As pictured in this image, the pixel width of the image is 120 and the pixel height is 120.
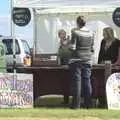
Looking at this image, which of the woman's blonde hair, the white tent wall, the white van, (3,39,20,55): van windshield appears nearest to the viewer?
the woman's blonde hair

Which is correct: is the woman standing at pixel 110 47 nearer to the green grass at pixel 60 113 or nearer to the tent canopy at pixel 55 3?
the tent canopy at pixel 55 3

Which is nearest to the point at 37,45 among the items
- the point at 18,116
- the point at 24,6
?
the point at 24,6

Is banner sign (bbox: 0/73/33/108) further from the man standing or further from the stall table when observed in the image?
the man standing

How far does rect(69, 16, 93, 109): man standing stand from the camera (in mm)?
13562

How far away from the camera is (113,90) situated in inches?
544

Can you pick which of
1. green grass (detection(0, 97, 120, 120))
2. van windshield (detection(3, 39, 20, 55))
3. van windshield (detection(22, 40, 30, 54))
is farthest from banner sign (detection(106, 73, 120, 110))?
van windshield (detection(22, 40, 30, 54))

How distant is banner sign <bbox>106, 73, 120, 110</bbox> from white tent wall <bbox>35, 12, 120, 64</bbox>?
14.4 feet

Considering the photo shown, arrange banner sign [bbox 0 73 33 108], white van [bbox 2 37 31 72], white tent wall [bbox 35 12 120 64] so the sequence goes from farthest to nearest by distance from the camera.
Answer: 1. white van [bbox 2 37 31 72]
2. white tent wall [bbox 35 12 120 64]
3. banner sign [bbox 0 73 33 108]

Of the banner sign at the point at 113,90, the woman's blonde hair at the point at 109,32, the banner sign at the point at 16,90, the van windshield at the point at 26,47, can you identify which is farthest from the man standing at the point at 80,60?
the van windshield at the point at 26,47

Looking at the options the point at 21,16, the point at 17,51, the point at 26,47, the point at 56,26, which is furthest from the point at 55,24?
the point at 26,47

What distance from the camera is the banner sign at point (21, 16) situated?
48.2 ft

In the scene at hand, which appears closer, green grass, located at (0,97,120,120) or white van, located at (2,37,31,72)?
green grass, located at (0,97,120,120)

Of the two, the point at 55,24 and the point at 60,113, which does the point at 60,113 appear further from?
the point at 55,24

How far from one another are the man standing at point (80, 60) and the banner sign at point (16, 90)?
1.08 metres
